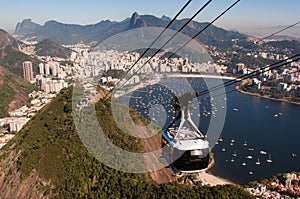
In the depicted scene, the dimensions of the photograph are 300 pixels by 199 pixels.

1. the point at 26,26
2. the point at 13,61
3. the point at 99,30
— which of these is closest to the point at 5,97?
the point at 13,61

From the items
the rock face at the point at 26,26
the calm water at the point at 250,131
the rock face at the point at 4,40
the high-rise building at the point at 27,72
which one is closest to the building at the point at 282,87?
the calm water at the point at 250,131

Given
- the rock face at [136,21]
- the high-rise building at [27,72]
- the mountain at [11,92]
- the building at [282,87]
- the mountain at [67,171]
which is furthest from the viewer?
the rock face at [136,21]

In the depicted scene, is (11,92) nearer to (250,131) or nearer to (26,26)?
(250,131)

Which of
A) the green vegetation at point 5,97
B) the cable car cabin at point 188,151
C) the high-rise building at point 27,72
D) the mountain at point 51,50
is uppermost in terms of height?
the mountain at point 51,50

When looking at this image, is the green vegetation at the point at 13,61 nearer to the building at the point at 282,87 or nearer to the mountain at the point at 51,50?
the mountain at the point at 51,50

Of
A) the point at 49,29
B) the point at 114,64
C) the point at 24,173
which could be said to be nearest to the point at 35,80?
the point at 114,64

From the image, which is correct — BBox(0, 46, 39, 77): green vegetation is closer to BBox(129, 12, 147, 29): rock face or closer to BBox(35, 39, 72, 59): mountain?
Result: BBox(35, 39, 72, 59): mountain
